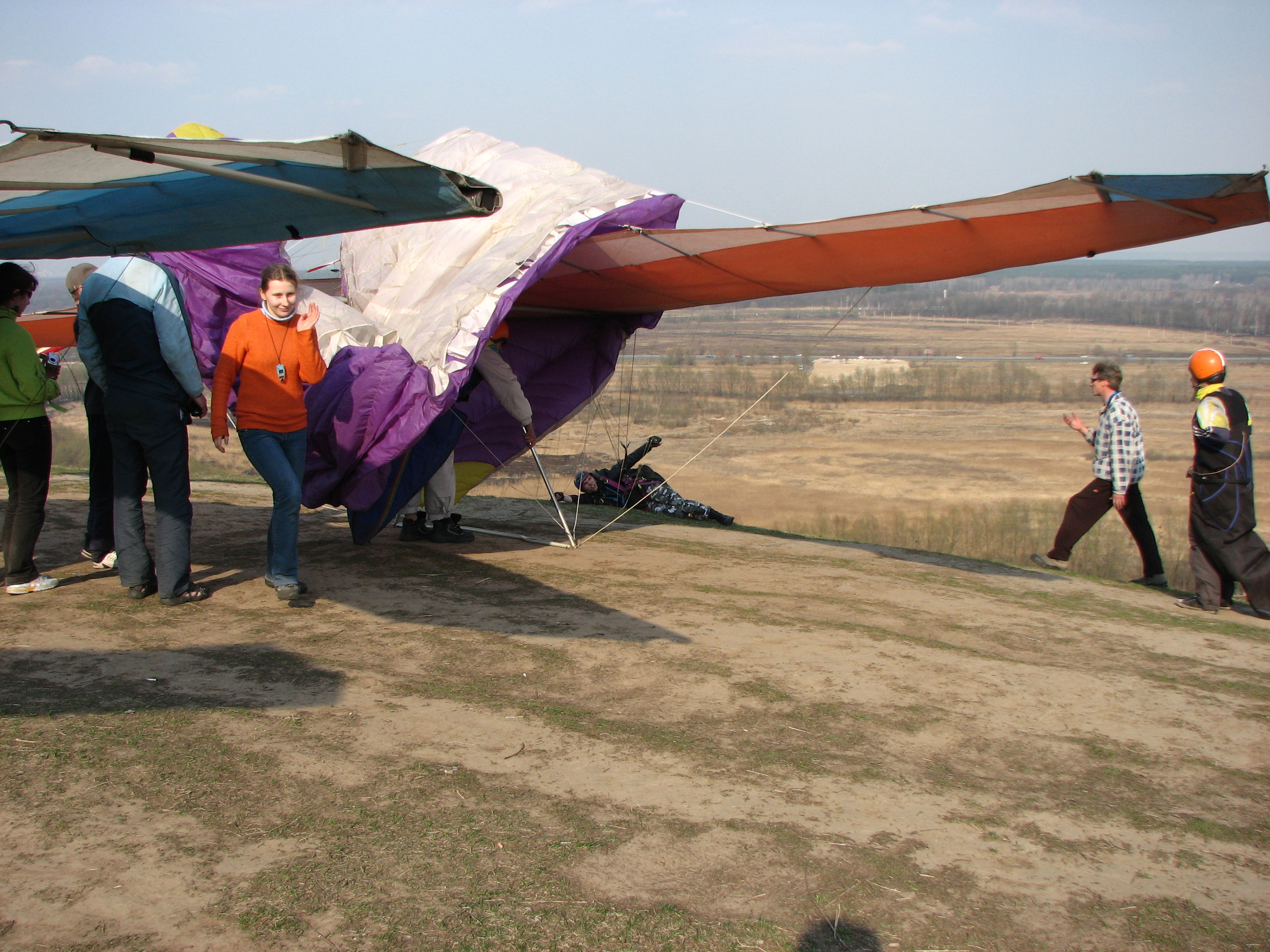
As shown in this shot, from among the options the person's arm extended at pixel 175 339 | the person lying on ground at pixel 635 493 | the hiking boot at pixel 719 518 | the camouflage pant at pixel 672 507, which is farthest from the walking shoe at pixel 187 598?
the hiking boot at pixel 719 518

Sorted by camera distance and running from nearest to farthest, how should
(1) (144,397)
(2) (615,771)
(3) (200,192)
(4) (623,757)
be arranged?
(2) (615,771) → (4) (623,757) → (3) (200,192) → (1) (144,397)

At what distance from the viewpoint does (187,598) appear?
15.7ft

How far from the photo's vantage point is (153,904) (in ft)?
7.99

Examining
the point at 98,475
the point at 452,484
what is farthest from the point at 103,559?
the point at 452,484

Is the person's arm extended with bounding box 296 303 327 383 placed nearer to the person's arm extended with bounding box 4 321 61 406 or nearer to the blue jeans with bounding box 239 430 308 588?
the blue jeans with bounding box 239 430 308 588

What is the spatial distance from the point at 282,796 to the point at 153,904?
0.58 meters

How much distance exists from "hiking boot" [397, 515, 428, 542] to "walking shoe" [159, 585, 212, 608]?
1.70 m

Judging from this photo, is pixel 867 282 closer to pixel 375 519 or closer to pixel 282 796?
pixel 375 519

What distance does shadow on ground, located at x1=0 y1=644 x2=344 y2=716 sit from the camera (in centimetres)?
358

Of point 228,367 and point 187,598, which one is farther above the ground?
point 228,367

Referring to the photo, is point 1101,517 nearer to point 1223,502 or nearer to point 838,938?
point 1223,502

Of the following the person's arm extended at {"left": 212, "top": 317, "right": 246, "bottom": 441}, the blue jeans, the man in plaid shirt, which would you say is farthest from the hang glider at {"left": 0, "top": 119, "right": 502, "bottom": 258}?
the man in plaid shirt

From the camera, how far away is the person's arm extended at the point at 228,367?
4.59 m

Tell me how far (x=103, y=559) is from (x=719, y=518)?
16.4ft
